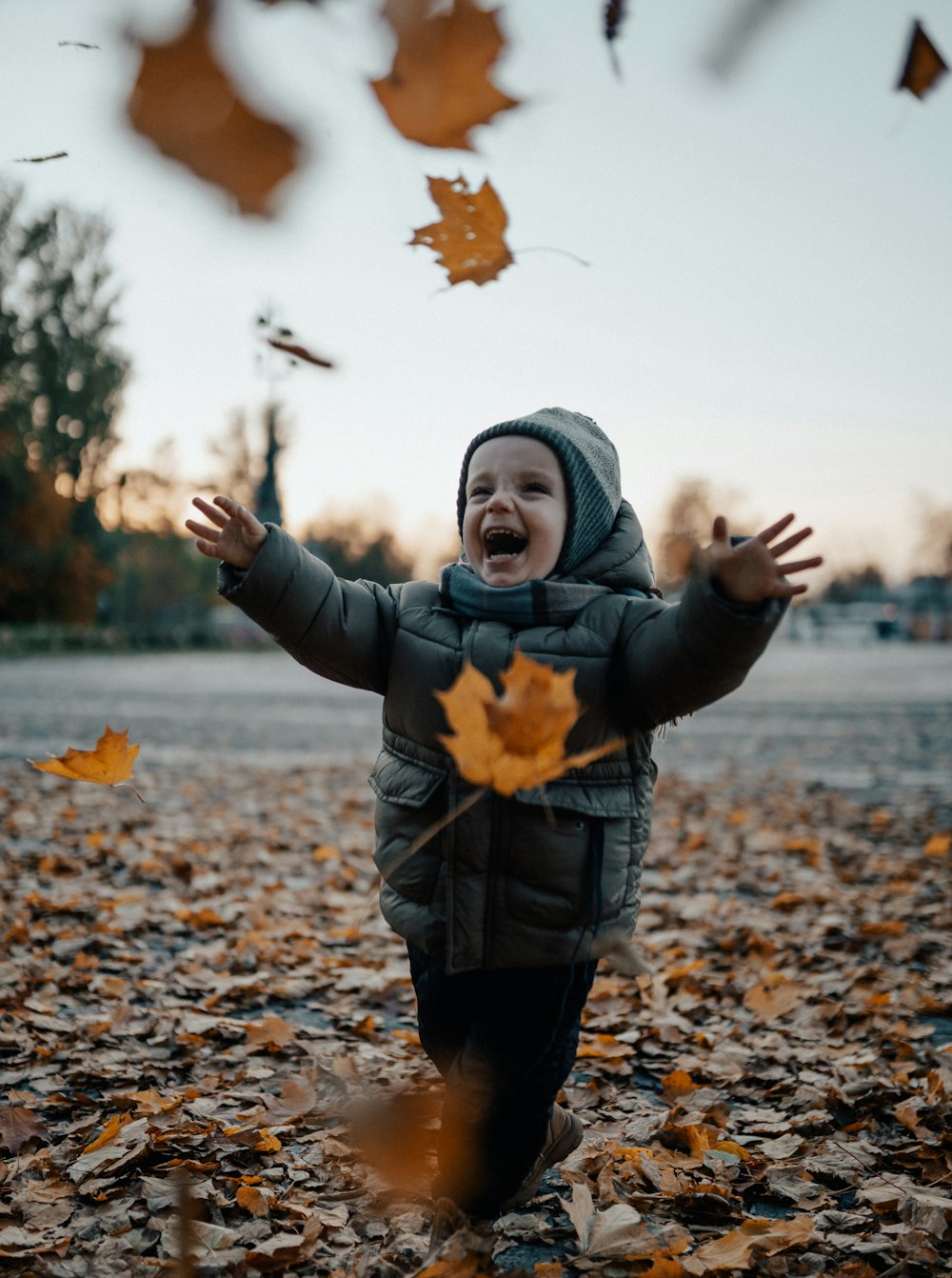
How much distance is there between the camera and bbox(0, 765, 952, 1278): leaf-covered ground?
184cm

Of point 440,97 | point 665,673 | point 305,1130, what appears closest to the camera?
point 440,97

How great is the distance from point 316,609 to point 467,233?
78 centimetres

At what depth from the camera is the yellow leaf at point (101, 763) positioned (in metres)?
1.73

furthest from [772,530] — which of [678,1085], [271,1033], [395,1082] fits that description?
[271,1033]

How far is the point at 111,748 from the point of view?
69.4 inches

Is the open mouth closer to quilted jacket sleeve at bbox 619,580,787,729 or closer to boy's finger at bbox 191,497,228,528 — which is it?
quilted jacket sleeve at bbox 619,580,787,729

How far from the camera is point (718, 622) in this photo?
5.32 feet

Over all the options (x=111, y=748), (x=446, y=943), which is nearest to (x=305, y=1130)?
(x=446, y=943)

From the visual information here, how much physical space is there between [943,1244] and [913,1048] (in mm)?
959

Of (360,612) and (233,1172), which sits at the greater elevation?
(360,612)

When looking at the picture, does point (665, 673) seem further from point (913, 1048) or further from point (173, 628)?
point (173, 628)

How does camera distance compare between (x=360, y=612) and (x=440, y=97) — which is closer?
(x=440, y=97)

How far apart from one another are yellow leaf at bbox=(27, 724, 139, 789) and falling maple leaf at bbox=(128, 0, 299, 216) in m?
0.95

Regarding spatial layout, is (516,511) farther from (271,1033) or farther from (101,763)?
(271,1033)
